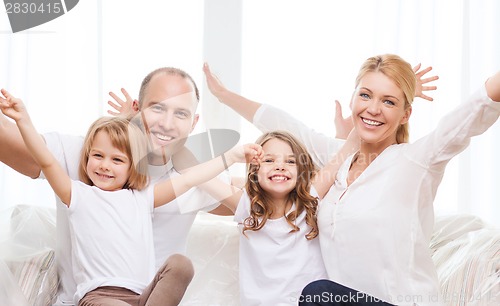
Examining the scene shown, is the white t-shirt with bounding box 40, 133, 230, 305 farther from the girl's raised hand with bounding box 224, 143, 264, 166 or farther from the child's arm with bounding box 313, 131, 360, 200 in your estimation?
the child's arm with bounding box 313, 131, 360, 200

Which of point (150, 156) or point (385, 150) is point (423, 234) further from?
point (150, 156)

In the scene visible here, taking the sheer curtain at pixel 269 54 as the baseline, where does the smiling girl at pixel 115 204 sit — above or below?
below

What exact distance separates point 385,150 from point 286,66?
89 centimetres

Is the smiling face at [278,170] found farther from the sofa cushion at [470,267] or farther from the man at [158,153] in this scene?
the sofa cushion at [470,267]

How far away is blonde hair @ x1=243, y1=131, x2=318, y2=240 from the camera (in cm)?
162

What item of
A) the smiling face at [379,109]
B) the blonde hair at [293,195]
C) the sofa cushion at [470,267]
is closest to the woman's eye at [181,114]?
the blonde hair at [293,195]

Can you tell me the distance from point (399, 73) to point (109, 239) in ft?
2.55

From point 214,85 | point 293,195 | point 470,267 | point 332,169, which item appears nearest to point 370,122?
point 332,169

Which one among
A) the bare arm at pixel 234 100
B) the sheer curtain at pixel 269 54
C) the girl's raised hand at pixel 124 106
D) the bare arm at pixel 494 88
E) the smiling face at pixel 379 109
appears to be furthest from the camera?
the sheer curtain at pixel 269 54

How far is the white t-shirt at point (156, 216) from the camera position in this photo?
1.63m

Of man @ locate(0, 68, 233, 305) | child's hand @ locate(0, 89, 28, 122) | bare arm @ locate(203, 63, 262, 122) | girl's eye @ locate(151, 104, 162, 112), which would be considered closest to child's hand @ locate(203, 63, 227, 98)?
bare arm @ locate(203, 63, 262, 122)

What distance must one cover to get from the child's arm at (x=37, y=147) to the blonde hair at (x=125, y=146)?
96 mm

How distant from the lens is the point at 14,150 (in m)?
1.59

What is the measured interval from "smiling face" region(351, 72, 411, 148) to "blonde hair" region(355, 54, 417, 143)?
0.4 inches
